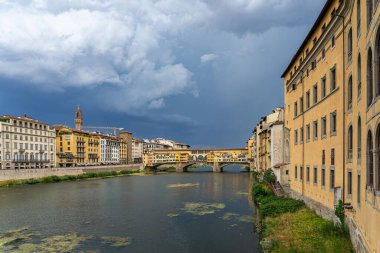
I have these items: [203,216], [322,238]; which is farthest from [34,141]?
[322,238]

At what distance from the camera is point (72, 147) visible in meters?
126

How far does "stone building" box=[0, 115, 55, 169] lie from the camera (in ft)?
307

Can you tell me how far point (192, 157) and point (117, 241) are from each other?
14457 cm

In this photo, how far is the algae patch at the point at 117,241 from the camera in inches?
1135

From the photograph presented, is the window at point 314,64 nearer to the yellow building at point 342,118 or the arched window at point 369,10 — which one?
the yellow building at point 342,118

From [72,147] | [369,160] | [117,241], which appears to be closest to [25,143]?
[72,147]

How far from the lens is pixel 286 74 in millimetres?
49219

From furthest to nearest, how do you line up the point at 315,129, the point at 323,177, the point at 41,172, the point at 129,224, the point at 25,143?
the point at 25,143 → the point at 41,172 → the point at 129,224 → the point at 315,129 → the point at 323,177

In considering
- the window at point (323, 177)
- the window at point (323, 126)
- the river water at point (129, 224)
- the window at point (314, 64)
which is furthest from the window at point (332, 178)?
the window at point (314, 64)

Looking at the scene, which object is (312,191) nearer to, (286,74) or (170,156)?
(286,74)

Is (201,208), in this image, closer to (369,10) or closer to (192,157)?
(369,10)

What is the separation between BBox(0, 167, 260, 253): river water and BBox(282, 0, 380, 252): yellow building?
8438mm

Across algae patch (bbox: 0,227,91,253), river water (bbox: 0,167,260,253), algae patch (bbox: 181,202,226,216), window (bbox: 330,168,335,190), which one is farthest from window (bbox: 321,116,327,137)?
algae patch (bbox: 0,227,91,253)

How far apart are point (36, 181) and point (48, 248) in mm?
63188
